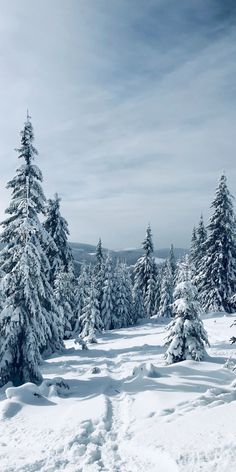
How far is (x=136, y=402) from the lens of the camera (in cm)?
1168

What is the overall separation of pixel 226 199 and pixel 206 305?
435 inches

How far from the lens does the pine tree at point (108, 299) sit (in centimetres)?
4534

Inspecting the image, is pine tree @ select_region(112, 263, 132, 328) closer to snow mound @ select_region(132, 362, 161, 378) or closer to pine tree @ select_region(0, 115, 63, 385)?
pine tree @ select_region(0, 115, 63, 385)

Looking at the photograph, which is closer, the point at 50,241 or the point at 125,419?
the point at 125,419

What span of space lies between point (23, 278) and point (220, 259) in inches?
936

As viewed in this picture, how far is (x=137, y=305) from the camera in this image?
5097cm

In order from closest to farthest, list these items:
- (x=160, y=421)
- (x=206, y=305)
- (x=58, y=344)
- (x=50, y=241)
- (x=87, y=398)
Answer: (x=160, y=421) < (x=87, y=398) < (x=50, y=241) < (x=58, y=344) < (x=206, y=305)

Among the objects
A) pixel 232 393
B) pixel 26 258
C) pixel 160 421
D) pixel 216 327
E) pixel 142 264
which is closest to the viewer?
pixel 160 421

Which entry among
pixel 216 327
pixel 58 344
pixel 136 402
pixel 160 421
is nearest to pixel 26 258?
pixel 136 402

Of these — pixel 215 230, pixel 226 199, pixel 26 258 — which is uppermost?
pixel 226 199

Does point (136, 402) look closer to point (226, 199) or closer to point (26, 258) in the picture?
point (26, 258)

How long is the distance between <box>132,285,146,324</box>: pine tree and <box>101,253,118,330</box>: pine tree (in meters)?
4.96

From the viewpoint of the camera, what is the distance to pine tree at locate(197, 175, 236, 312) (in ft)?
112

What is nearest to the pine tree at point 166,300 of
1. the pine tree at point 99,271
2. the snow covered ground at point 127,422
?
the pine tree at point 99,271
